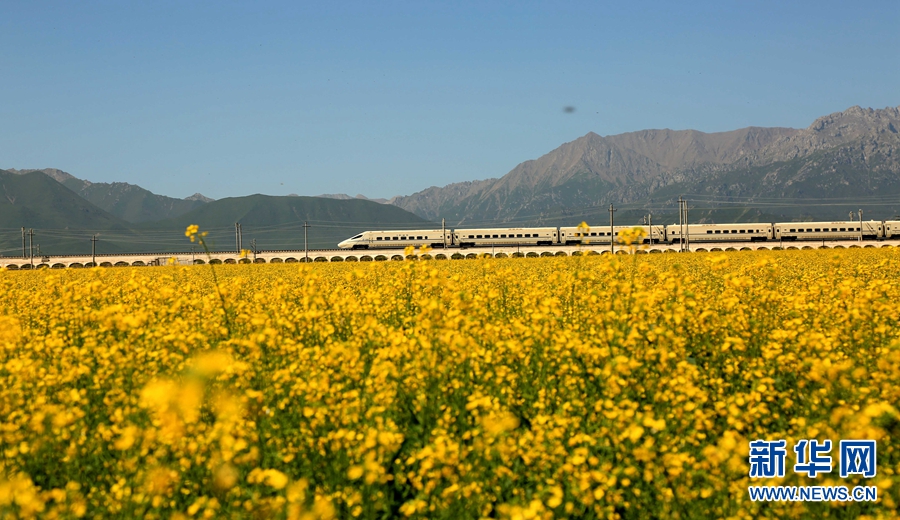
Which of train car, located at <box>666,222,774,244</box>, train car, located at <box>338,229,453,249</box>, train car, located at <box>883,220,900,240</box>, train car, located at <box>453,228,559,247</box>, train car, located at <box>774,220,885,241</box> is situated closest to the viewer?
train car, located at <box>883,220,900,240</box>

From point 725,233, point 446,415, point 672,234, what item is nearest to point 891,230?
point 725,233

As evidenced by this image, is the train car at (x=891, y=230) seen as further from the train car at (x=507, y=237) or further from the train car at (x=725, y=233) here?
the train car at (x=507, y=237)

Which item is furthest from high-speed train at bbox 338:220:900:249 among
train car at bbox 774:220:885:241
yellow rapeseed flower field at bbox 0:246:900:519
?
yellow rapeseed flower field at bbox 0:246:900:519

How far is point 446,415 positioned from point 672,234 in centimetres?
8902

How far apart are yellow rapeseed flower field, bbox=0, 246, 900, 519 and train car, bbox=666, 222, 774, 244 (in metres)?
84.0

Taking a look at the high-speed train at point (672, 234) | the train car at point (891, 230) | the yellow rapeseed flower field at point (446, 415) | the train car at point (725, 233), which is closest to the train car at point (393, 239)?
the high-speed train at point (672, 234)

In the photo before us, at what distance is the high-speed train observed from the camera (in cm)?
8506

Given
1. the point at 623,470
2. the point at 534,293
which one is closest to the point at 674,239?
the point at 534,293

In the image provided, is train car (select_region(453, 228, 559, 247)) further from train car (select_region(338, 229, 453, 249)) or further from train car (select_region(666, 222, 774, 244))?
train car (select_region(666, 222, 774, 244))

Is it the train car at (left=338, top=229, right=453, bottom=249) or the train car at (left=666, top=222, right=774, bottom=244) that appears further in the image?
the train car at (left=338, top=229, right=453, bottom=249)

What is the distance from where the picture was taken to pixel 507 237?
9031cm

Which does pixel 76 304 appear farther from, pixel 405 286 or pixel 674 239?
pixel 674 239

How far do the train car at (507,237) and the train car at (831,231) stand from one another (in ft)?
108

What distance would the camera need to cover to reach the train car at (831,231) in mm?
84750
